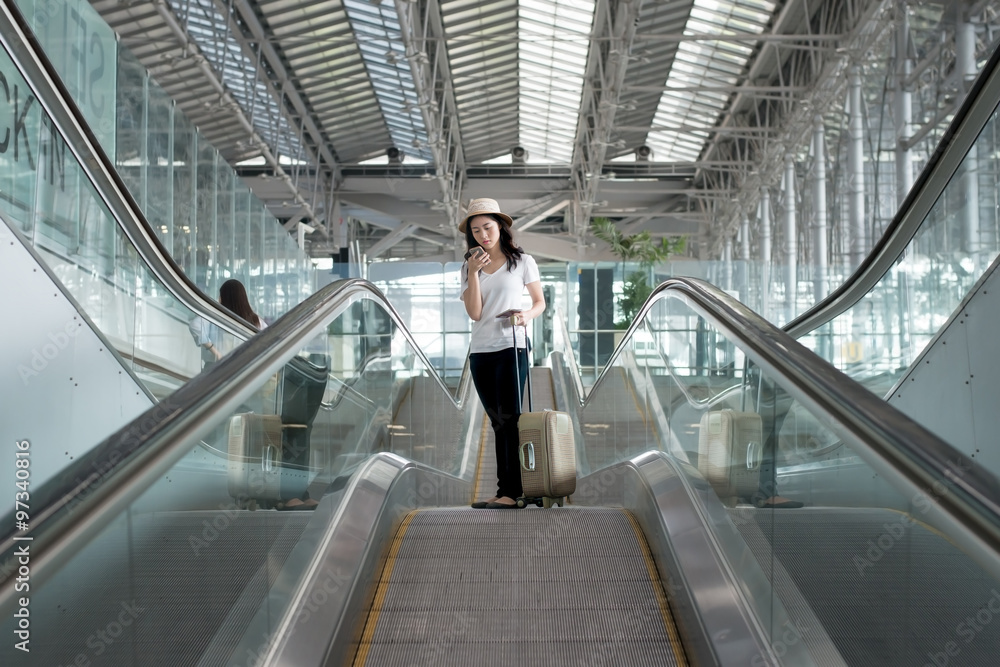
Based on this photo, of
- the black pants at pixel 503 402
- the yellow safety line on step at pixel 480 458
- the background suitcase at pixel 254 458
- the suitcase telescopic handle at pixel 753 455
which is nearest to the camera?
the background suitcase at pixel 254 458

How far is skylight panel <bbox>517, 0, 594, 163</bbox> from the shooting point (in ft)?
60.3

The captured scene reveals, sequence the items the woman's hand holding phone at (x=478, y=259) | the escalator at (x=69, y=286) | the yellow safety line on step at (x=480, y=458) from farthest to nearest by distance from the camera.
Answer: the yellow safety line on step at (x=480, y=458) < the woman's hand holding phone at (x=478, y=259) < the escalator at (x=69, y=286)

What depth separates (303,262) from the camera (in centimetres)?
1672

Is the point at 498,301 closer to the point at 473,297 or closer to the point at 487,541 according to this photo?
the point at 473,297

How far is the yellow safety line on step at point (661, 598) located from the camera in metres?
3.10

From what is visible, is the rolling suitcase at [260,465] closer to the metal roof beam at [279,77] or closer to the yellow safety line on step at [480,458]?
the yellow safety line on step at [480,458]

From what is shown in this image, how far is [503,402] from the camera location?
17.3ft

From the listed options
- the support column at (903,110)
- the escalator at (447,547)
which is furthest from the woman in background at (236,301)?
the support column at (903,110)

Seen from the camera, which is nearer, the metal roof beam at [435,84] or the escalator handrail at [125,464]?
the escalator handrail at [125,464]

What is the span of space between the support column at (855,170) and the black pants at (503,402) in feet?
40.1

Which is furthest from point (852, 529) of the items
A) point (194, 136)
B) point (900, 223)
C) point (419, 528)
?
point (194, 136)

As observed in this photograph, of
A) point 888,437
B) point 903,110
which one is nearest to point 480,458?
point 903,110

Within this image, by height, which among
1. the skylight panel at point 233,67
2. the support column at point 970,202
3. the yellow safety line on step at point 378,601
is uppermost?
the skylight panel at point 233,67

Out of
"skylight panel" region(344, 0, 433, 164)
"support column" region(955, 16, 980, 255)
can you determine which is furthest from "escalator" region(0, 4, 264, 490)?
"skylight panel" region(344, 0, 433, 164)
